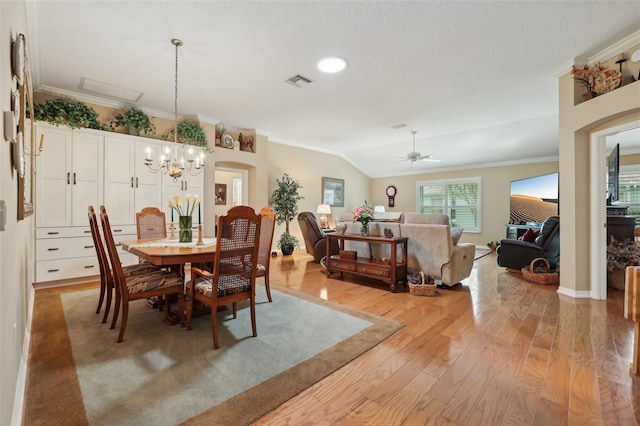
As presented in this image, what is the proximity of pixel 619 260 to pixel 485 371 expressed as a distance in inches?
134

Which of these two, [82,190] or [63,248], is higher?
[82,190]

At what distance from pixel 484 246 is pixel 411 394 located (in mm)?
7566

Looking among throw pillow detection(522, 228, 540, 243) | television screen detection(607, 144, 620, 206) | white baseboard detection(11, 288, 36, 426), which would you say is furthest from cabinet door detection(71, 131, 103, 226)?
television screen detection(607, 144, 620, 206)

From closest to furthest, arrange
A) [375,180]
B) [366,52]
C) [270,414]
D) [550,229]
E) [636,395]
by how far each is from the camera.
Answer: [270,414] < [636,395] < [366,52] < [550,229] < [375,180]

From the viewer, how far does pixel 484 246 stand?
8039 millimetres

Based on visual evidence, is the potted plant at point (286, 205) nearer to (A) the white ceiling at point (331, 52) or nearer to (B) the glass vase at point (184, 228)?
(A) the white ceiling at point (331, 52)

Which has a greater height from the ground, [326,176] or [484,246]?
[326,176]

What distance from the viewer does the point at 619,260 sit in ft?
12.3

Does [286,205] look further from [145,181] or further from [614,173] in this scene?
[614,173]

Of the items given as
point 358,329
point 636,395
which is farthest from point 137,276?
point 636,395

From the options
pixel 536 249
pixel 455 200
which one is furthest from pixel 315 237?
pixel 455 200

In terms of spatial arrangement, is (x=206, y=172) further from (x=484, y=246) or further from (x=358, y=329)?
(x=484, y=246)

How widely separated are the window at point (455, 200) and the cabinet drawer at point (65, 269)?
835 centimetres

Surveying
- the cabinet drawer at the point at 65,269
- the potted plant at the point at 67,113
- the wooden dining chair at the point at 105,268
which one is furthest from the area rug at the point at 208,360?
the potted plant at the point at 67,113
